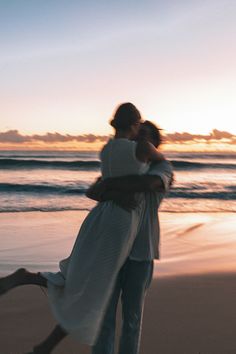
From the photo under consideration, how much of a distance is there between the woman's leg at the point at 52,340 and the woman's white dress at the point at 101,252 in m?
0.22

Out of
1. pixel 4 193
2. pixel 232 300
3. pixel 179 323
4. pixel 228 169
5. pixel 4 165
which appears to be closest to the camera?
pixel 179 323

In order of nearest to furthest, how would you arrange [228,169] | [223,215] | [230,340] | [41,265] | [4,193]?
1. [230,340]
2. [41,265]
3. [223,215]
4. [4,193]
5. [228,169]

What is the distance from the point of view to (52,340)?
315cm

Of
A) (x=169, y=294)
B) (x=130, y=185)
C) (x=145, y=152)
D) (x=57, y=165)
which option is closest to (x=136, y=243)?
(x=130, y=185)

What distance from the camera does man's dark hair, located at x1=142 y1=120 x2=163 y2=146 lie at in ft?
9.74

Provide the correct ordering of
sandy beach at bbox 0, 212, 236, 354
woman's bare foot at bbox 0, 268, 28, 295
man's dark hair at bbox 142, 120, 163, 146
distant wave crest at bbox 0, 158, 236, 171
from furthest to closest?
distant wave crest at bbox 0, 158, 236, 171, sandy beach at bbox 0, 212, 236, 354, woman's bare foot at bbox 0, 268, 28, 295, man's dark hair at bbox 142, 120, 163, 146

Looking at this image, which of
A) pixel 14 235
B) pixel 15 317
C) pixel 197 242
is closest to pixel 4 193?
pixel 14 235

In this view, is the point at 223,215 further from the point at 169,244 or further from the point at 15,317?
the point at 15,317

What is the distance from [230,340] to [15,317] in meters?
1.87

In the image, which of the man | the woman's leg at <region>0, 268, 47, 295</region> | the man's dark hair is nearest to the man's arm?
the man

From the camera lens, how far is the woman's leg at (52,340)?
312 centimetres

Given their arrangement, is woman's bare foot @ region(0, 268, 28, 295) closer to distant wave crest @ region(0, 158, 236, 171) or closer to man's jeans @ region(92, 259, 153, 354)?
man's jeans @ region(92, 259, 153, 354)

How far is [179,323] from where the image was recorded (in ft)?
14.4

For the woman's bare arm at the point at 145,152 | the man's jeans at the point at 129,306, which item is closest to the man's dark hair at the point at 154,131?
the woman's bare arm at the point at 145,152
